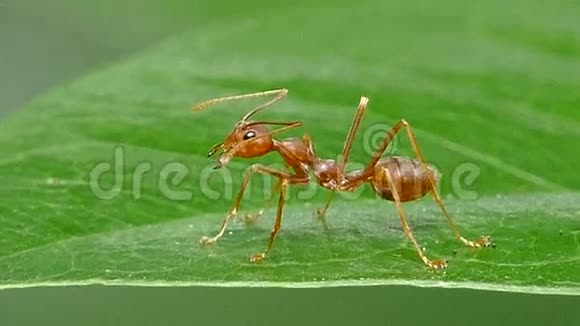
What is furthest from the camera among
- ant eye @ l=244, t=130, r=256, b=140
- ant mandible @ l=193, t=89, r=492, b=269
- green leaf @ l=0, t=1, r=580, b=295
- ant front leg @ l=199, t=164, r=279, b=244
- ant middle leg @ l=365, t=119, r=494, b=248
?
ant eye @ l=244, t=130, r=256, b=140

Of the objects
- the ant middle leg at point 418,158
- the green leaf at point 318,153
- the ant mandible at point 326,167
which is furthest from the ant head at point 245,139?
the ant middle leg at point 418,158

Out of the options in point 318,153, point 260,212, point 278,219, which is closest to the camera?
point 278,219

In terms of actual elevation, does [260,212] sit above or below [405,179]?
below

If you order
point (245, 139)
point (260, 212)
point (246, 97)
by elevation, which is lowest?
point (260, 212)

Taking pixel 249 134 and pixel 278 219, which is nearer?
pixel 278 219

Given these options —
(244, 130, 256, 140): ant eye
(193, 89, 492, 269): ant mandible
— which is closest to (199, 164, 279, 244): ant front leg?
(193, 89, 492, 269): ant mandible

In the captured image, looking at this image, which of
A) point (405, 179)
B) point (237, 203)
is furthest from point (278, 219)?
point (405, 179)

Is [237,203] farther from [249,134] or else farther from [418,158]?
[418,158]

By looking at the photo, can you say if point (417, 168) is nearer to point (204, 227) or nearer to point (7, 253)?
point (204, 227)

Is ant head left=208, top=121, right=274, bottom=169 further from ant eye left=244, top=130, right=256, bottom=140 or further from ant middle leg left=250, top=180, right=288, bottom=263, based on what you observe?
ant middle leg left=250, top=180, right=288, bottom=263

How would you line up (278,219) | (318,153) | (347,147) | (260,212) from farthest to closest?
(318,153) → (347,147) → (260,212) → (278,219)
